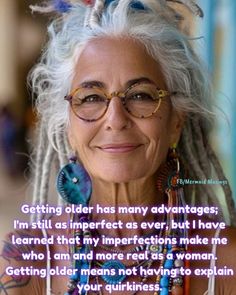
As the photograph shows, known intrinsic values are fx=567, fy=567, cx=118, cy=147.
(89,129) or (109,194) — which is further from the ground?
(89,129)

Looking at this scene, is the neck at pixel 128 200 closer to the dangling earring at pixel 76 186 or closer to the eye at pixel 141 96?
the dangling earring at pixel 76 186

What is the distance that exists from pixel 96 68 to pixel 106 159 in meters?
0.20

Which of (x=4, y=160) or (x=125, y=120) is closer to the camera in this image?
(x=125, y=120)

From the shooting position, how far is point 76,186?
4.31ft

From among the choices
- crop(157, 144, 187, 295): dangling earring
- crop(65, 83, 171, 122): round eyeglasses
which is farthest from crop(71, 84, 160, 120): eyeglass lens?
crop(157, 144, 187, 295): dangling earring

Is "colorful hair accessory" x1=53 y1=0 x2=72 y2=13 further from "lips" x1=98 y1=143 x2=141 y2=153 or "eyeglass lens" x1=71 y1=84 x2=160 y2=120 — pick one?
"lips" x1=98 y1=143 x2=141 y2=153

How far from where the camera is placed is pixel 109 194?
1.31 meters

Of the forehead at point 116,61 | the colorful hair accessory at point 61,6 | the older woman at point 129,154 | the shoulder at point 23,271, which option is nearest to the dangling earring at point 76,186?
the older woman at point 129,154

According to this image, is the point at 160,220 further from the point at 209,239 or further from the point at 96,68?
the point at 96,68

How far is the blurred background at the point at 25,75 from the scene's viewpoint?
1311mm

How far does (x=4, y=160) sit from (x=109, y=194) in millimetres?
268

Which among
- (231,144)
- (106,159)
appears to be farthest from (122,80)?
(231,144)

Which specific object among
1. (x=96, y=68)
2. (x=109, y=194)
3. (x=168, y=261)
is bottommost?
(x=168, y=261)

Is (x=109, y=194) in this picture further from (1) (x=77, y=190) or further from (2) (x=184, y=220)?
(2) (x=184, y=220)
